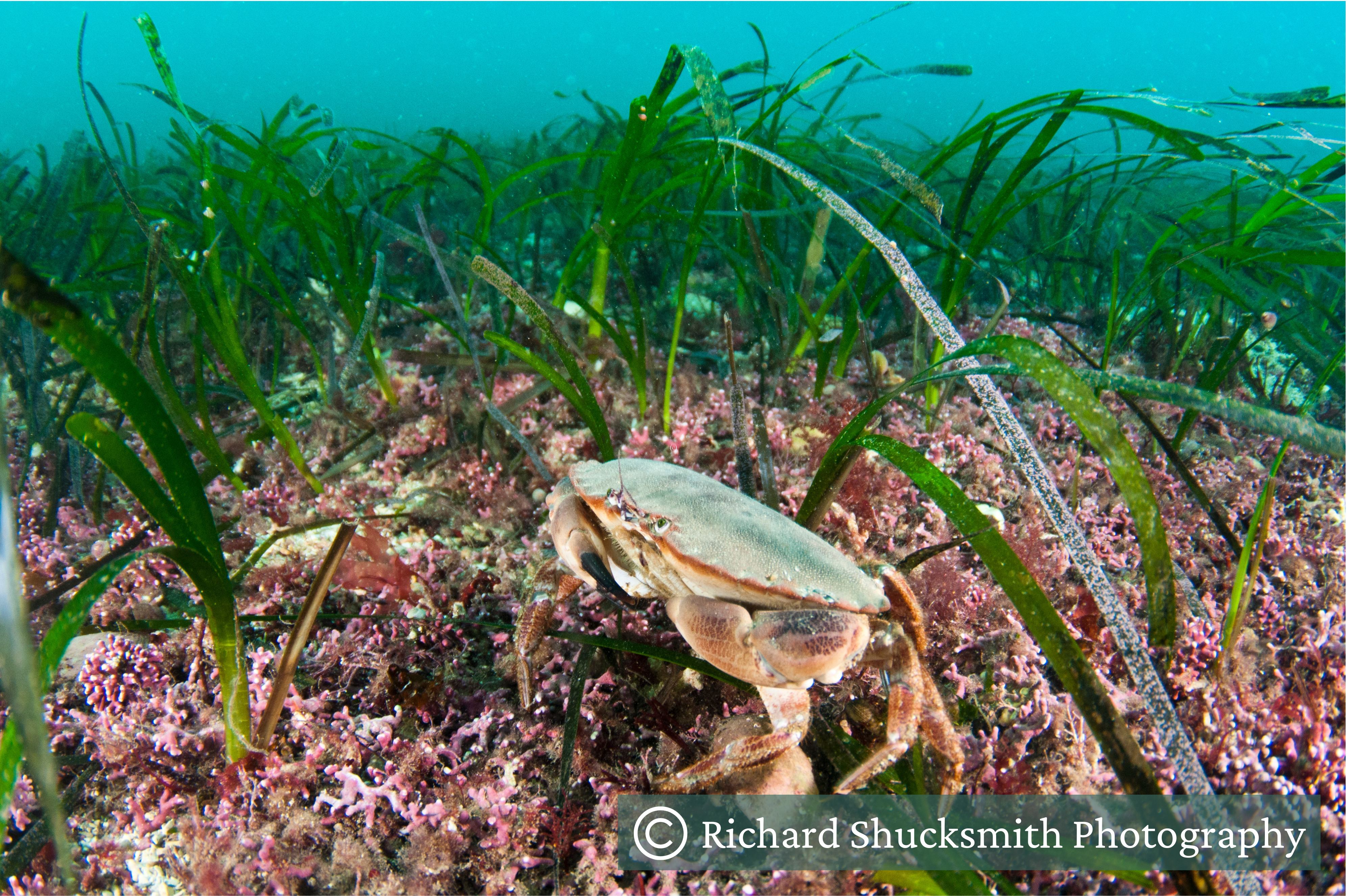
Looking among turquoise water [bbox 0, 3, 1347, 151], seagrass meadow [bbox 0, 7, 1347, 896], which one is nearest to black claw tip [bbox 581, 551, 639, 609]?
seagrass meadow [bbox 0, 7, 1347, 896]

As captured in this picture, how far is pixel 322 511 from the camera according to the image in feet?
10.2

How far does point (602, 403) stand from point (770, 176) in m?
2.19

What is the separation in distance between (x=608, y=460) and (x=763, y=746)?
150cm

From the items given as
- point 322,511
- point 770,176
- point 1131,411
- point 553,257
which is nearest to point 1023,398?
point 1131,411

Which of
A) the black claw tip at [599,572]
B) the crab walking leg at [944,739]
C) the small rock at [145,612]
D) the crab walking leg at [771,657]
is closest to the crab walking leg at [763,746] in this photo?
the crab walking leg at [771,657]

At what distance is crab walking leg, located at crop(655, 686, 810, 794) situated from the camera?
168cm

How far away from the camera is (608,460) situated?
2791 mm

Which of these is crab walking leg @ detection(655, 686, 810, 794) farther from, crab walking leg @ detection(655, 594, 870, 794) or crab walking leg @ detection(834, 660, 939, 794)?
crab walking leg @ detection(834, 660, 939, 794)

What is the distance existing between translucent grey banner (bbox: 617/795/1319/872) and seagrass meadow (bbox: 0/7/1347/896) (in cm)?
6

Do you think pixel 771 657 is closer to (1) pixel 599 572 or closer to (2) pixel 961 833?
(1) pixel 599 572

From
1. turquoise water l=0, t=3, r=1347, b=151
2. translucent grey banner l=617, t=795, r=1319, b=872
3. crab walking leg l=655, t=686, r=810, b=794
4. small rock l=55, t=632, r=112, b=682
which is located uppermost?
turquoise water l=0, t=3, r=1347, b=151

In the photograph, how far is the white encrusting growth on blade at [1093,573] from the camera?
1.47m

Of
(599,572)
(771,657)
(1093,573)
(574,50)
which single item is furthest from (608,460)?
(574,50)

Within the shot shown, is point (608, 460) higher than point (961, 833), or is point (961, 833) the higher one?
point (608, 460)
